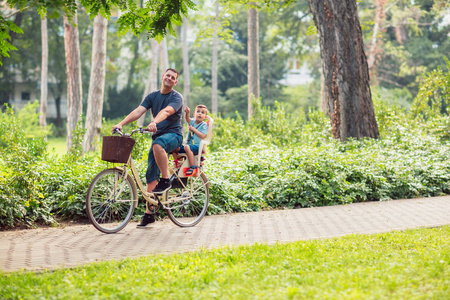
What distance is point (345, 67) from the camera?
13.7m

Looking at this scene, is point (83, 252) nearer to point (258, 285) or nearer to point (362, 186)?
point (258, 285)

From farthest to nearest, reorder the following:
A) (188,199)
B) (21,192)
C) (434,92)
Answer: (434,92) < (188,199) < (21,192)

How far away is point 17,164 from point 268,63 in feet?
151

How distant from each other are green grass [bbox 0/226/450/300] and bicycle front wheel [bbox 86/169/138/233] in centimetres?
153

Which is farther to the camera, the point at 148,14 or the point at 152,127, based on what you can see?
the point at 148,14

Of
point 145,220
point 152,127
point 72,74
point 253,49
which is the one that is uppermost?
point 253,49

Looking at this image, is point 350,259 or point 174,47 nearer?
point 350,259

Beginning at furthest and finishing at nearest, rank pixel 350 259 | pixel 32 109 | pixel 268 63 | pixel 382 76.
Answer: pixel 268 63 < pixel 382 76 < pixel 32 109 < pixel 350 259

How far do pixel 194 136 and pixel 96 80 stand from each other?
35.6ft

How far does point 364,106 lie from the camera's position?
13.9m

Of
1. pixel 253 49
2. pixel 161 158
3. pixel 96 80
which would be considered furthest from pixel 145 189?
pixel 253 49

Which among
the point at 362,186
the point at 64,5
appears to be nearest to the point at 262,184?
the point at 362,186

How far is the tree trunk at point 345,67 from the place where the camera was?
1362cm

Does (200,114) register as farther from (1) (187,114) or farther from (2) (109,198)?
(2) (109,198)
